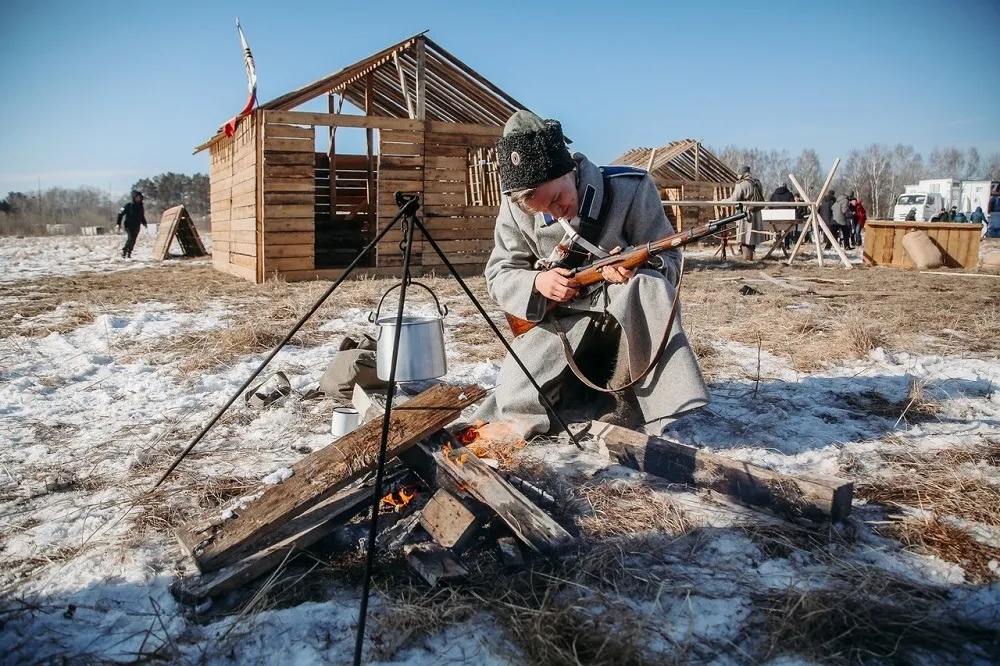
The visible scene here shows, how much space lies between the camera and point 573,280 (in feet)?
10.7

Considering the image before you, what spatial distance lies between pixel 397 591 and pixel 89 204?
79.0 m

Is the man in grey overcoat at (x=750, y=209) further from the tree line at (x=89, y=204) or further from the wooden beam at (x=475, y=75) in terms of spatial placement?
the tree line at (x=89, y=204)

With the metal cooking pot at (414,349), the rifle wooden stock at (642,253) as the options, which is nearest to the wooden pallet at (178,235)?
the metal cooking pot at (414,349)

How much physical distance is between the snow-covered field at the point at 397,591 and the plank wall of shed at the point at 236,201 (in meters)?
6.05

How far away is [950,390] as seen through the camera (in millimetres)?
4301

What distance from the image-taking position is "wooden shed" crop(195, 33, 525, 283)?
1073 centimetres

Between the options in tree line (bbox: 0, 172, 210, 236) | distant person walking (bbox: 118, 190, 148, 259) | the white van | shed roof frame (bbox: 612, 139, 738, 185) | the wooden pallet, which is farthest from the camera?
tree line (bbox: 0, 172, 210, 236)

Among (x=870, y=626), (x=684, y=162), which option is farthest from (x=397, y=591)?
(x=684, y=162)

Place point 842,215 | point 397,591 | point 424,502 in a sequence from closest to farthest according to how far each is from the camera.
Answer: point 397,591
point 424,502
point 842,215

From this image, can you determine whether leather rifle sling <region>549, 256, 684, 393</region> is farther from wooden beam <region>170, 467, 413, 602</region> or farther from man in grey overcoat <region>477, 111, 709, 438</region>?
wooden beam <region>170, 467, 413, 602</region>

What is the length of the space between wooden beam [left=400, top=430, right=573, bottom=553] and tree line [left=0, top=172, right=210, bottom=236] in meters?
39.5

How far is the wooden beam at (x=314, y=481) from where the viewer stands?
2207mm

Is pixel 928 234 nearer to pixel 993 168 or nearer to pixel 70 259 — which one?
pixel 70 259

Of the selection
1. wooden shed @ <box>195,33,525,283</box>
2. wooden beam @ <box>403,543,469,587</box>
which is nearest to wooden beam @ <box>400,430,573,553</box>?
wooden beam @ <box>403,543,469,587</box>
